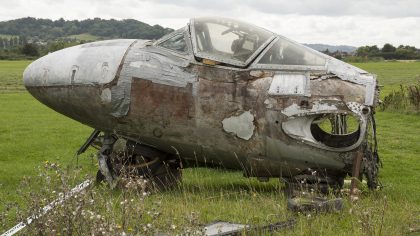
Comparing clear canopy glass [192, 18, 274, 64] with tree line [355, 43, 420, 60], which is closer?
clear canopy glass [192, 18, 274, 64]

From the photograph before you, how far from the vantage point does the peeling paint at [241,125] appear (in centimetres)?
861

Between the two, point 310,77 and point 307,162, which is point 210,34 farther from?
point 307,162

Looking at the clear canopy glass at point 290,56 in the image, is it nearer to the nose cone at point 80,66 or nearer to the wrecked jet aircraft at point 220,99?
the wrecked jet aircraft at point 220,99

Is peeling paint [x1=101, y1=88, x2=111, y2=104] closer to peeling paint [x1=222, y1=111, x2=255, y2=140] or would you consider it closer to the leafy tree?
peeling paint [x1=222, y1=111, x2=255, y2=140]

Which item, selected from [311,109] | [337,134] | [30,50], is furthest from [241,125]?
[30,50]

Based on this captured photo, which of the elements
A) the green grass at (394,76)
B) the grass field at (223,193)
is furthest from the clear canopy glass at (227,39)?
the green grass at (394,76)

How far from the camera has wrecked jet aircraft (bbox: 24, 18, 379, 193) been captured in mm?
8508

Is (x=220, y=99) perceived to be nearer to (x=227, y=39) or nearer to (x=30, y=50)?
(x=227, y=39)

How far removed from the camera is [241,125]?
28.3 feet

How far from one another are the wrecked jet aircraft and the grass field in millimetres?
640

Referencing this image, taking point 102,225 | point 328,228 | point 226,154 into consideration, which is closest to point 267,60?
point 226,154

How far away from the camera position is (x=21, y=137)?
1645 cm

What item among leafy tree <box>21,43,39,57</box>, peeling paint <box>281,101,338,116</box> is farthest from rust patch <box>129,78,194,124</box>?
leafy tree <box>21,43,39,57</box>

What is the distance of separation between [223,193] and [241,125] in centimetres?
132
